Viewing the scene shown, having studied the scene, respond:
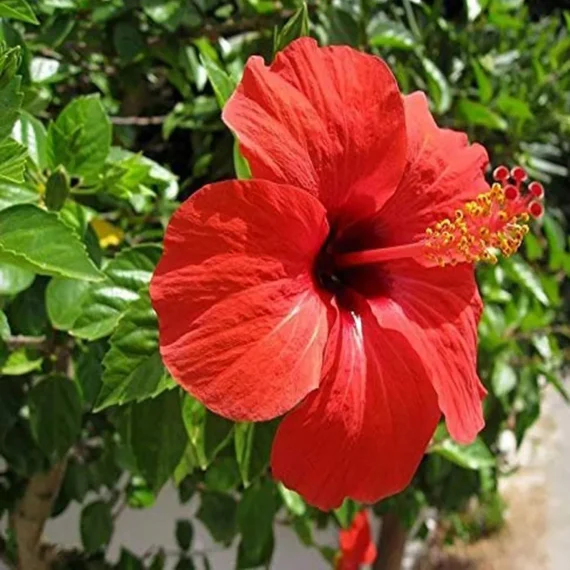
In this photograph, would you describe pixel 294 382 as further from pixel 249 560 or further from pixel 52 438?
pixel 249 560

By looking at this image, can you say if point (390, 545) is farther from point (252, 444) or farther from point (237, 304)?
point (237, 304)

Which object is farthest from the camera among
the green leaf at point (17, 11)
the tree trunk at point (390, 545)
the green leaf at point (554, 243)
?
the tree trunk at point (390, 545)

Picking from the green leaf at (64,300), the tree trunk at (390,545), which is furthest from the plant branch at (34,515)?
the tree trunk at (390,545)

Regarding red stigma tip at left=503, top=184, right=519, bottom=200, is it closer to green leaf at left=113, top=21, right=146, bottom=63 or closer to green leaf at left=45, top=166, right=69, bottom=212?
green leaf at left=45, top=166, right=69, bottom=212

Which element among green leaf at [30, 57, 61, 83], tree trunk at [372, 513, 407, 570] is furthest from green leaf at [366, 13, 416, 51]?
tree trunk at [372, 513, 407, 570]

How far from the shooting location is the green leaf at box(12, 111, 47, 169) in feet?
3.35

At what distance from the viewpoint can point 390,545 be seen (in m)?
2.57

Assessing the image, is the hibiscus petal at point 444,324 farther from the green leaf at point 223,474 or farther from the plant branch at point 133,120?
the plant branch at point 133,120

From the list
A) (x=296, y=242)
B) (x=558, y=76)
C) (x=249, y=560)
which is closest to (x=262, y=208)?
(x=296, y=242)

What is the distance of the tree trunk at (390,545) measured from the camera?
2561mm

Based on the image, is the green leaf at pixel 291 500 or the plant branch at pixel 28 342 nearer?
the plant branch at pixel 28 342

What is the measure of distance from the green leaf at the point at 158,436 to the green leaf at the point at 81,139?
22 centimetres

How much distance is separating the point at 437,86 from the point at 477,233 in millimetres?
758

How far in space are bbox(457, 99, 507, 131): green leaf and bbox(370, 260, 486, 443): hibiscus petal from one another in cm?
76
